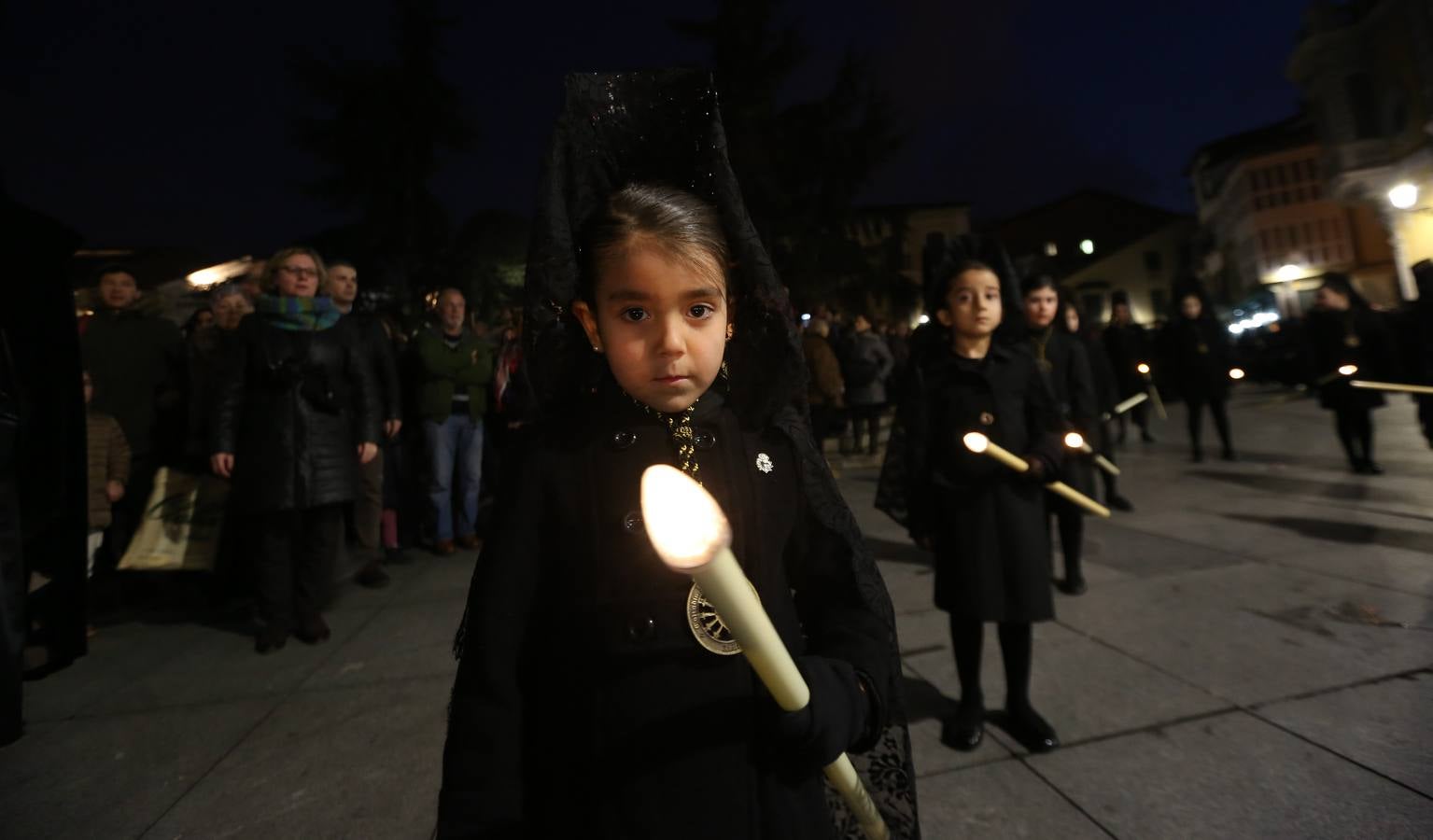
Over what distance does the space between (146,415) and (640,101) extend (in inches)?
215

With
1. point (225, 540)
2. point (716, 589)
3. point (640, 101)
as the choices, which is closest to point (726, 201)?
point (640, 101)

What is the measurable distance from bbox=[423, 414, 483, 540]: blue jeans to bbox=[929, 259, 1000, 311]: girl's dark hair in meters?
4.30

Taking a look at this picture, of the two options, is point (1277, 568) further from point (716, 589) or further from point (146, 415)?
point (146, 415)

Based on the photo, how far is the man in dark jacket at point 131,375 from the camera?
189 inches

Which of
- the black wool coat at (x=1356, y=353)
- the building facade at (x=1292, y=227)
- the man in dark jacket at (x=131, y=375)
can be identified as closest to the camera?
the man in dark jacket at (x=131, y=375)

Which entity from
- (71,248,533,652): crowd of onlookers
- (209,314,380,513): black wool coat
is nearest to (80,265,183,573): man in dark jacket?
(71,248,533,652): crowd of onlookers

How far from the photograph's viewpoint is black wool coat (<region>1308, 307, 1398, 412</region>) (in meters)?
6.72

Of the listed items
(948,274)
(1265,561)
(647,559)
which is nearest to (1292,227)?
(1265,561)

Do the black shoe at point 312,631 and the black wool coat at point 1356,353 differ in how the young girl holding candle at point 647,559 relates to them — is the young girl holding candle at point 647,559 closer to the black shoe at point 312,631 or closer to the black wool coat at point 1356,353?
the black shoe at point 312,631

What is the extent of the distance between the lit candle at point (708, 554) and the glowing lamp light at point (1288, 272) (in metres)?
41.4

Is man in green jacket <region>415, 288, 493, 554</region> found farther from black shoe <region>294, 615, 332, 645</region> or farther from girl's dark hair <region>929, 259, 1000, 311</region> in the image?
girl's dark hair <region>929, 259, 1000, 311</region>

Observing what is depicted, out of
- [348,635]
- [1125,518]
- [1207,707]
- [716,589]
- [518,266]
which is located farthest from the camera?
[518,266]

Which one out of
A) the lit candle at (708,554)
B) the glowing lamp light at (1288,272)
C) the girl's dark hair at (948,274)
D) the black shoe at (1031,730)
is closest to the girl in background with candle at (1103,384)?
the girl's dark hair at (948,274)

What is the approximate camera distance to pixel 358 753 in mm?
2730
